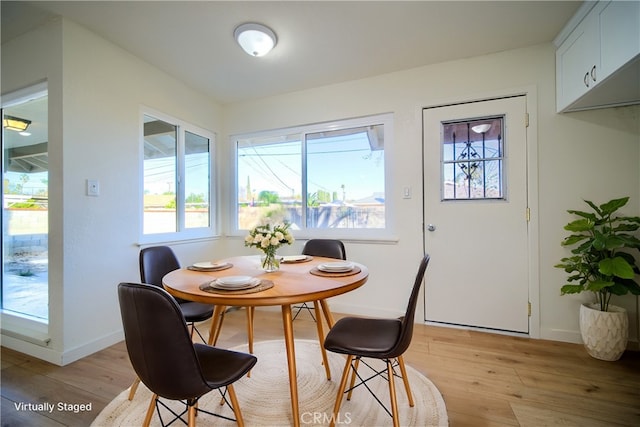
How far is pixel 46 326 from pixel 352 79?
3530 mm

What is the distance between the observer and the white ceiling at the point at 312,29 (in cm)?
192

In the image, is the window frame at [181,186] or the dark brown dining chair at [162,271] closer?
the dark brown dining chair at [162,271]

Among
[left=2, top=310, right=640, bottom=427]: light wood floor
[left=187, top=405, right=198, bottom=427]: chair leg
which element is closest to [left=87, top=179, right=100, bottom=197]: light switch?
[left=2, top=310, right=640, bottom=427]: light wood floor

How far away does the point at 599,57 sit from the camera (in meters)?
1.78

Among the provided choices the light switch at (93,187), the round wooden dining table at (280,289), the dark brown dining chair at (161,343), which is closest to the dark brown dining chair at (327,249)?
the round wooden dining table at (280,289)

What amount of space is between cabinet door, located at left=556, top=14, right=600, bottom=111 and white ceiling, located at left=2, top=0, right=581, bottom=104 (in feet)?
0.50

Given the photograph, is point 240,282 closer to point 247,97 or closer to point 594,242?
point 594,242

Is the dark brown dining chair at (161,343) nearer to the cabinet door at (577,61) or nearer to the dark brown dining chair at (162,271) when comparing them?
the dark brown dining chair at (162,271)

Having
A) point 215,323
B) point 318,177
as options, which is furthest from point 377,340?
point 318,177

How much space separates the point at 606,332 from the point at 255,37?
3.38 m

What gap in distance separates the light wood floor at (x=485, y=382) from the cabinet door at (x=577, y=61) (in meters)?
1.96

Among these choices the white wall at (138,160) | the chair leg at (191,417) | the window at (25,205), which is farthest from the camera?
the window at (25,205)

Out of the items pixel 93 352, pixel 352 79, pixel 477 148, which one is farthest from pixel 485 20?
pixel 93 352

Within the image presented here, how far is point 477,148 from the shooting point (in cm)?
258
